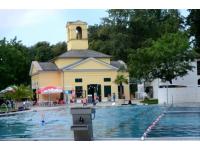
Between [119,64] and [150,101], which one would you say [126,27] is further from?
[150,101]

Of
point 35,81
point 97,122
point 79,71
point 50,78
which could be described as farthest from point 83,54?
point 97,122

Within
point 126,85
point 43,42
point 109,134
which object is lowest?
point 109,134

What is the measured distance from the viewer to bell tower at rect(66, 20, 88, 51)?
1297 cm

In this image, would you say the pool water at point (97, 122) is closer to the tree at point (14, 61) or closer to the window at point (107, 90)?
the window at point (107, 90)

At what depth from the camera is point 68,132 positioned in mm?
11398

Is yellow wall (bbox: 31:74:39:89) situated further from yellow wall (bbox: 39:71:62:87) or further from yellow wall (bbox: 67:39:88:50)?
yellow wall (bbox: 67:39:88:50)

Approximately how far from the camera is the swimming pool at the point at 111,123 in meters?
11.0

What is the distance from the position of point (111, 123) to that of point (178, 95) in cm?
196

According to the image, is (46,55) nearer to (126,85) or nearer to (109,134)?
(126,85)

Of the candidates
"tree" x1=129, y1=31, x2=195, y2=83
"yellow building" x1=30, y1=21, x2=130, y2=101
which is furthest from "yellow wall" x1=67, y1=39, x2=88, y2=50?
"tree" x1=129, y1=31, x2=195, y2=83

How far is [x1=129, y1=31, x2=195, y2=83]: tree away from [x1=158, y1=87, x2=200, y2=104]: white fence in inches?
15.4

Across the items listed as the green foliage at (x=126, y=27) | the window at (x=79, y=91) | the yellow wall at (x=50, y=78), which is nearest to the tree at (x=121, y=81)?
the green foliage at (x=126, y=27)
